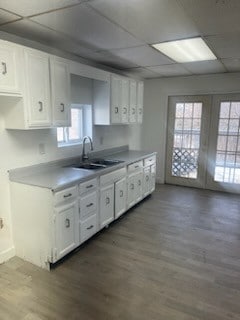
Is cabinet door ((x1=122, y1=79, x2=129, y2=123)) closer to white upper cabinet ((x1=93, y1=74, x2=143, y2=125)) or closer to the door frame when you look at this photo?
white upper cabinet ((x1=93, y1=74, x2=143, y2=125))

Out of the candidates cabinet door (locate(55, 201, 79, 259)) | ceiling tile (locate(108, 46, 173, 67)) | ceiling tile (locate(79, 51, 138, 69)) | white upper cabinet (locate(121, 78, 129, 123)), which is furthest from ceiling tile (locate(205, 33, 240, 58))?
cabinet door (locate(55, 201, 79, 259))

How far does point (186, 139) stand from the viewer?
543 centimetres

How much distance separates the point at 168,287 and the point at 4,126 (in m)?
2.28

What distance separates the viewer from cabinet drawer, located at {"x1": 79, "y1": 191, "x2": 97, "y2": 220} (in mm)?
2830

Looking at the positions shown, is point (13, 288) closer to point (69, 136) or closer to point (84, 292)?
point (84, 292)

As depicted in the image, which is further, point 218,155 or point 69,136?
point 218,155

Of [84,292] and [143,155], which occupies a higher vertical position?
[143,155]

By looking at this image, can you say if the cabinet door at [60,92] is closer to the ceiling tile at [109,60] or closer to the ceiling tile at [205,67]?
the ceiling tile at [109,60]

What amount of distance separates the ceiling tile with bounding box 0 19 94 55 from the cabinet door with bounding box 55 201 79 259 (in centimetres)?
180

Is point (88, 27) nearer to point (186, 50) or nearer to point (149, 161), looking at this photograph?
point (186, 50)

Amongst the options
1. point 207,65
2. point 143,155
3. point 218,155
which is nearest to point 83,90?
point 143,155

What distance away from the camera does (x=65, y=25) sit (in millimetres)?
2336

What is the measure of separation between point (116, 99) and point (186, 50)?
1.25 metres

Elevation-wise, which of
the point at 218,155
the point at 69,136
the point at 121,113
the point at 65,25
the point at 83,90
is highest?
the point at 65,25
